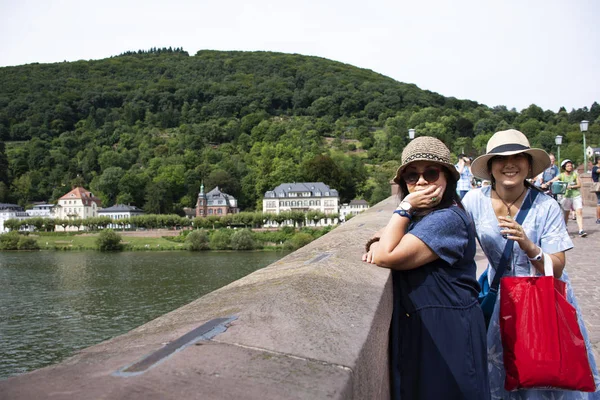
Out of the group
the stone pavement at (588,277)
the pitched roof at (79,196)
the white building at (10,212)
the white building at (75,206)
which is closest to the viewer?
the stone pavement at (588,277)

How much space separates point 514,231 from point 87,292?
43.6m

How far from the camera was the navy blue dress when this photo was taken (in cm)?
212

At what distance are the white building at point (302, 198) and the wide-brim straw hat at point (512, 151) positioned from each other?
307 feet

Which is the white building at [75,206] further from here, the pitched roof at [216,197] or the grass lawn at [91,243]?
the grass lawn at [91,243]

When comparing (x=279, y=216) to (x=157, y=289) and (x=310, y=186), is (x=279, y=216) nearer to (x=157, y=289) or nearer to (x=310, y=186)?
(x=310, y=186)

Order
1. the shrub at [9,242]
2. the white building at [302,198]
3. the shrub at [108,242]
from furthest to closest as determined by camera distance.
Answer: the white building at [302,198], the shrub at [9,242], the shrub at [108,242]

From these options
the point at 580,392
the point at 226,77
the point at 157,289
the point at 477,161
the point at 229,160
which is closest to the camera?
the point at 580,392

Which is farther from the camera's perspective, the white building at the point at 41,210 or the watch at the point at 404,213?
the white building at the point at 41,210

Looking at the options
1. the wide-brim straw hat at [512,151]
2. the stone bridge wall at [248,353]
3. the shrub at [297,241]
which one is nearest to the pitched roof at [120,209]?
the shrub at [297,241]

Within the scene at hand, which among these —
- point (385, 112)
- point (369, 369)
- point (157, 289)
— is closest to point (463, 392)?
point (369, 369)

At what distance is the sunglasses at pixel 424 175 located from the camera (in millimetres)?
2434

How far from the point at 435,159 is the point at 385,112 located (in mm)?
152625

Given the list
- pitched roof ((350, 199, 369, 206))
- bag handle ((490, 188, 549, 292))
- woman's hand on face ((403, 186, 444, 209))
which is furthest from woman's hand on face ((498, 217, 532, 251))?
pitched roof ((350, 199, 369, 206))

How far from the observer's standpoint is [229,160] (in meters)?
121
